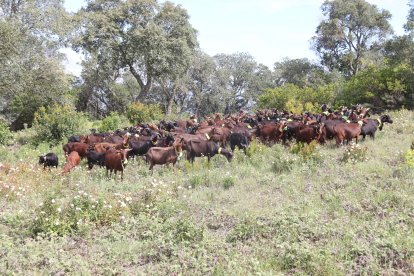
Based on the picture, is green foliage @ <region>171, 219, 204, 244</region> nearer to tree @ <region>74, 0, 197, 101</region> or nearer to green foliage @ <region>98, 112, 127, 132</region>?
green foliage @ <region>98, 112, 127, 132</region>

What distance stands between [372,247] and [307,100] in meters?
22.1

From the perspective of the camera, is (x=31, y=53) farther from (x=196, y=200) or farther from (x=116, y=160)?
(x=196, y=200)

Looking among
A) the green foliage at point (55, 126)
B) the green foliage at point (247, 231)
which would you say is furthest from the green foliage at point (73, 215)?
the green foliage at point (55, 126)

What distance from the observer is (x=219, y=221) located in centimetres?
784

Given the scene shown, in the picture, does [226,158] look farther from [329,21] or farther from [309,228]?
[329,21]

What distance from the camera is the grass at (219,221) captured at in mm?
6105

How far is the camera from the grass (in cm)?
611

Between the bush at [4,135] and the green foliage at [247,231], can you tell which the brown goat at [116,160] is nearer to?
the green foliage at [247,231]

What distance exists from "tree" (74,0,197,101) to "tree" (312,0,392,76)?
1349 cm

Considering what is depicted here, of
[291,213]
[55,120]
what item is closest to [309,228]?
[291,213]

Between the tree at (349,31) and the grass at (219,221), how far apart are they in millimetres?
27778

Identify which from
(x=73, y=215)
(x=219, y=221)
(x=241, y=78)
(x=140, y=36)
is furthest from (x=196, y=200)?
(x=241, y=78)

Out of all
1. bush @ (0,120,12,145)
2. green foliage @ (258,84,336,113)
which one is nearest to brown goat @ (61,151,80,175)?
bush @ (0,120,12,145)

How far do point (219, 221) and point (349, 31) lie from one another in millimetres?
33914
